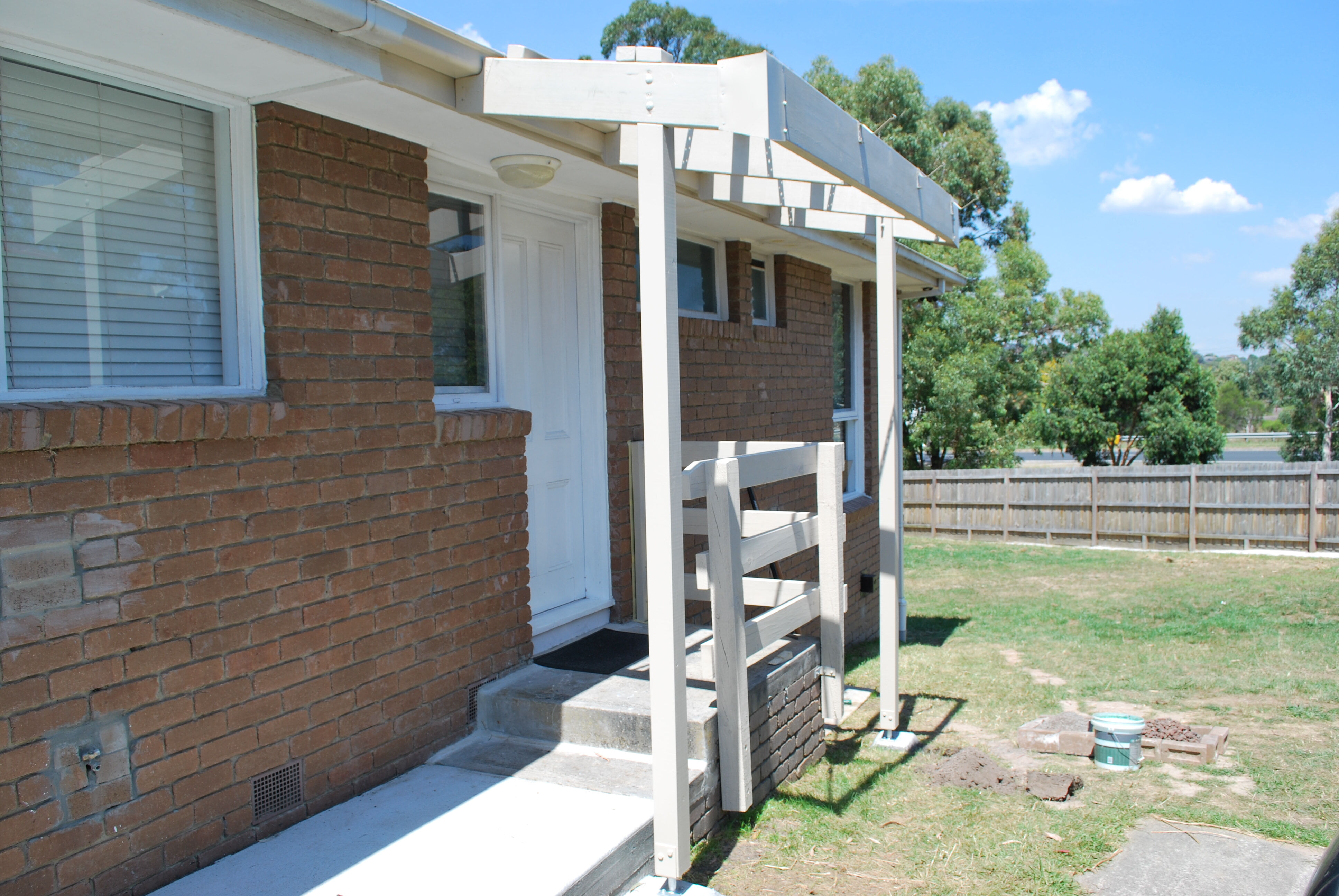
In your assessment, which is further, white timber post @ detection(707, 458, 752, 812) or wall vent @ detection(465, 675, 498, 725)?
wall vent @ detection(465, 675, 498, 725)

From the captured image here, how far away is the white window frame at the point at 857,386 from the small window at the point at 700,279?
3224 mm

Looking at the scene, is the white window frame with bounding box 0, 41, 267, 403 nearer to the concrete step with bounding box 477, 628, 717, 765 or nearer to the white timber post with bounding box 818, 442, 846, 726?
the concrete step with bounding box 477, 628, 717, 765

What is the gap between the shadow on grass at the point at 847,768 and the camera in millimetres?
3564

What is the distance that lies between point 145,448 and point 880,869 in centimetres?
299

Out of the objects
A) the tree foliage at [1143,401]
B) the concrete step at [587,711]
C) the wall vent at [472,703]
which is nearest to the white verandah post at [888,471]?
the concrete step at [587,711]

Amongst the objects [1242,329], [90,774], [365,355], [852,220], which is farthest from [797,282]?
[1242,329]

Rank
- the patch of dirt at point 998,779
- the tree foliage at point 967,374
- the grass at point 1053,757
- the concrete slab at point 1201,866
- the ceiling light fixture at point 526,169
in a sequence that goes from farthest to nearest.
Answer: the tree foliage at point 967,374 < the patch of dirt at point 998,779 < the ceiling light fixture at point 526,169 < the grass at point 1053,757 < the concrete slab at point 1201,866

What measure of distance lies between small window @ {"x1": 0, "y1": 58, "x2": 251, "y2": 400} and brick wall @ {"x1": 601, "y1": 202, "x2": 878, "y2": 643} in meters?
1.84

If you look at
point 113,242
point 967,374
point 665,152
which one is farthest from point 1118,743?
point 967,374

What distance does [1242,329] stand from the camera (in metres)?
35.1

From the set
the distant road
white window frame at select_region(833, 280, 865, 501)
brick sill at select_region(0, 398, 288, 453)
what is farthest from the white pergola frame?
the distant road

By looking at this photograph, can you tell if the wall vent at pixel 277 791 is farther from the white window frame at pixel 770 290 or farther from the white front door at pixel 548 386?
the white window frame at pixel 770 290

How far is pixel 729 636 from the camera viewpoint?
3750mm

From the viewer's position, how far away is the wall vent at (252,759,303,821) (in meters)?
3.11
